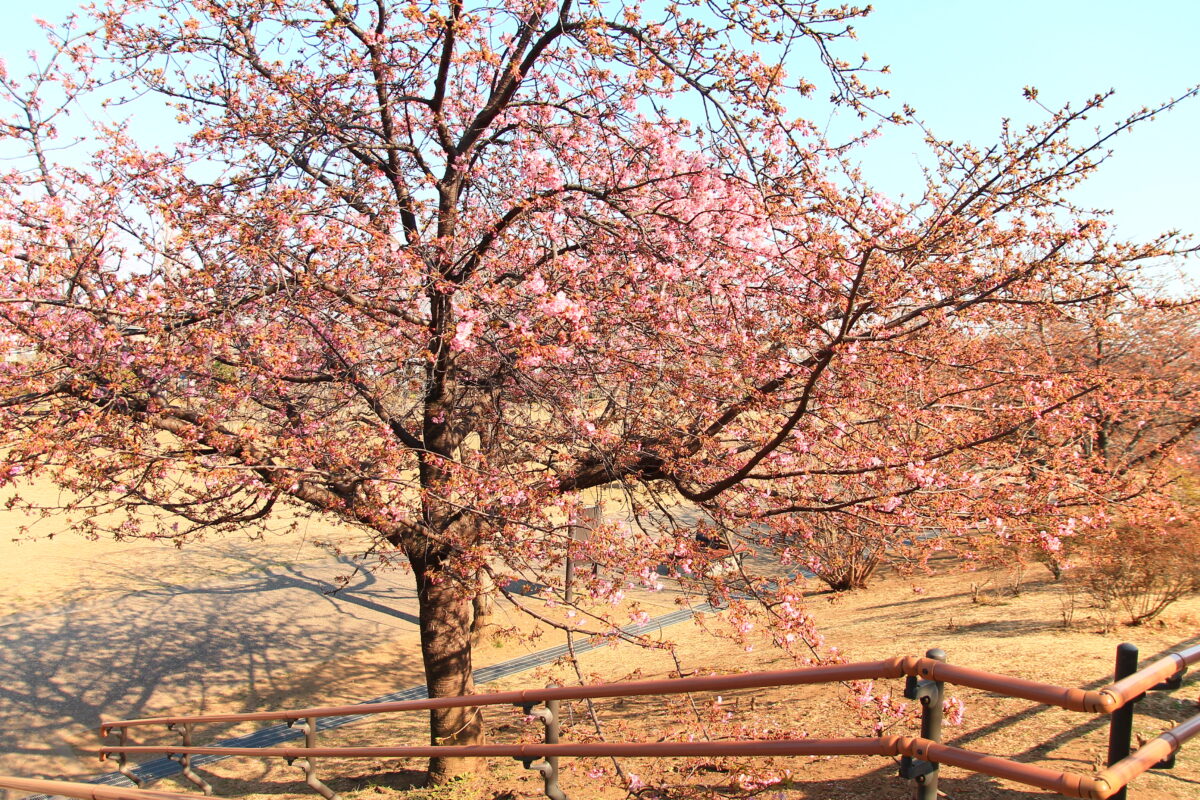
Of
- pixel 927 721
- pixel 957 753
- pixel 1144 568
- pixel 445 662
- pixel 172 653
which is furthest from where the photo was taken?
pixel 172 653

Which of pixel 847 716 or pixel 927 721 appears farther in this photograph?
pixel 847 716

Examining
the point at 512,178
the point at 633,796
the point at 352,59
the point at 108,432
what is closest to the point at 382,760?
the point at 633,796

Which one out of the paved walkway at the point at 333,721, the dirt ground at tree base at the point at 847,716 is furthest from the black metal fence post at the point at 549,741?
the paved walkway at the point at 333,721

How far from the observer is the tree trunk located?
716 cm

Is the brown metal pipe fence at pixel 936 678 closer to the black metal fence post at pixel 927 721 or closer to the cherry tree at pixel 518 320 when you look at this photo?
the black metal fence post at pixel 927 721

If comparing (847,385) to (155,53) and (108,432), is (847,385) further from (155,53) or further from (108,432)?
(155,53)

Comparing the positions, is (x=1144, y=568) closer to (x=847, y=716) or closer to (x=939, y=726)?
(x=847, y=716)

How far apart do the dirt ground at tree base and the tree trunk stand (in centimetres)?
30

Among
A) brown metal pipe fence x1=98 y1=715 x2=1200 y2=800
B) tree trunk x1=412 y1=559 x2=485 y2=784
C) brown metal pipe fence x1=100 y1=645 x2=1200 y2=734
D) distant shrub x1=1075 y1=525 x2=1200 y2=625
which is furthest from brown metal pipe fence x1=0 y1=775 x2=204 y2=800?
distant shrub x1=1075 y1=525 x2=1200 y2=625

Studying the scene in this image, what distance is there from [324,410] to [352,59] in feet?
9.53

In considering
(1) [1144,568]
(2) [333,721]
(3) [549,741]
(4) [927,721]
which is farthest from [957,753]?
(2) [333,721]

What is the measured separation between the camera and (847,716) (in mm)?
6883

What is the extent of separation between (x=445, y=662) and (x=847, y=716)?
138 inches

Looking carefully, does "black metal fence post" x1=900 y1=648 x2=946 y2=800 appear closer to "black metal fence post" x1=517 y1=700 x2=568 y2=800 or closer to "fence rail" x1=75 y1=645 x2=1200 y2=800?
"fence rail" x1=75 y1=645 x2=1200 y2=800
